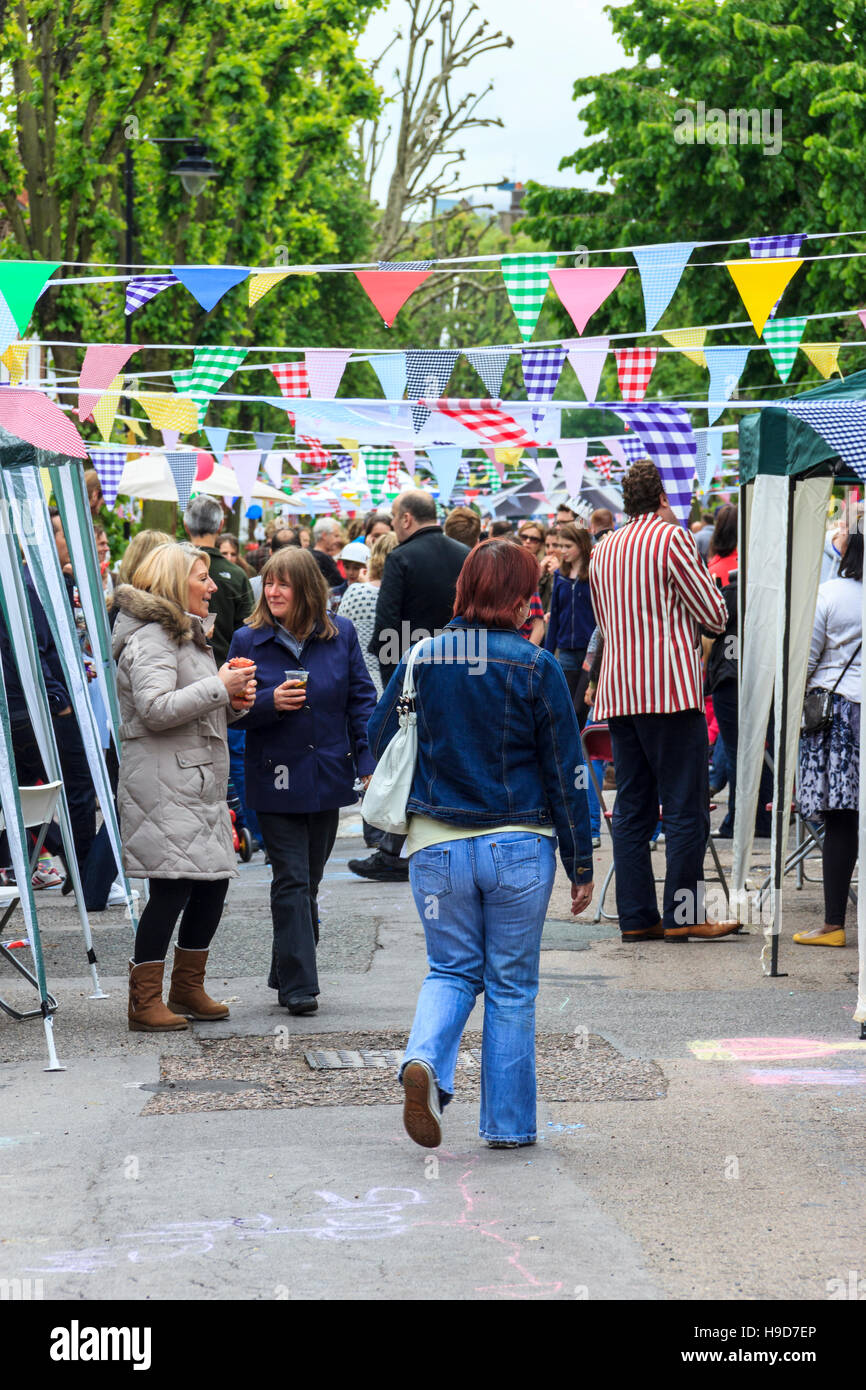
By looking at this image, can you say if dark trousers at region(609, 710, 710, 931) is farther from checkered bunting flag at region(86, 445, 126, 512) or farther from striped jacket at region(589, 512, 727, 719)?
checkered bunting flag at region(86, 445, 126, 512)

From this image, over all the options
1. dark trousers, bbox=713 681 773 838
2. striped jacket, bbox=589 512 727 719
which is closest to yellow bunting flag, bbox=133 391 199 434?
dark trousers, bbox=713 681 773 838

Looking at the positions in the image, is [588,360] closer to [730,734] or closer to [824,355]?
[824,355]

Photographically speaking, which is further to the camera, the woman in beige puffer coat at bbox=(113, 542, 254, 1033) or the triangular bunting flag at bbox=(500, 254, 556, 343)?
the triangular bunting flag at bbox=(500, 254, 556, 343)

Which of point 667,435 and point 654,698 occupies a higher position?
point 667,435

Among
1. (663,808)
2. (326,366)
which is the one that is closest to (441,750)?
(663,808)

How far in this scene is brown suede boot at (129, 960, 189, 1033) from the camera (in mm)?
6844

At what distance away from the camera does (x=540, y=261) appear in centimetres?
1020

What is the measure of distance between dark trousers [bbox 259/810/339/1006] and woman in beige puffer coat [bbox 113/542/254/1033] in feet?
0.69

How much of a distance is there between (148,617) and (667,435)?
7.75 m

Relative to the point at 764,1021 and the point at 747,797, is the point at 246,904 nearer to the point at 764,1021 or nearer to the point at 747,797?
the point at 747,797

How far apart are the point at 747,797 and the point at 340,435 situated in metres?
9.94

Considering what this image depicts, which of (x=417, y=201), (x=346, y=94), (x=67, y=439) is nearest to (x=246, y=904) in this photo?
(x=67, y=439)

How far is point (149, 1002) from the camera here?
22.6 feet

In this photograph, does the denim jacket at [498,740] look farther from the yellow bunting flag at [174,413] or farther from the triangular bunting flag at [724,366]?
the yellow bunting flag at [174,413]
